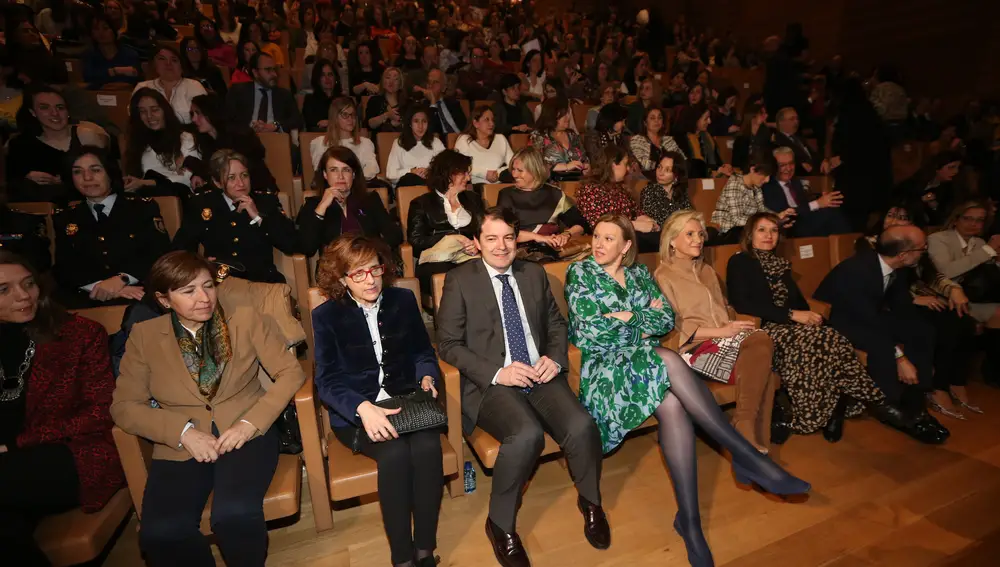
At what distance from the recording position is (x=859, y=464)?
2.23 metres

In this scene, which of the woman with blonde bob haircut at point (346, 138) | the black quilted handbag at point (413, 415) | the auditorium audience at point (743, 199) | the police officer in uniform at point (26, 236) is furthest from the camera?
the woman with blonde bob haircut at point (346, 138)

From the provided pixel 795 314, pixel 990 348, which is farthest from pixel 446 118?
pixel 990 348

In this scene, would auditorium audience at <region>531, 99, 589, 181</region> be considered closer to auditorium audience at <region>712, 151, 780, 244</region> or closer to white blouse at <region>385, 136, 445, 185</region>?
white blouse at <region>385, 136, 445, 185</region>

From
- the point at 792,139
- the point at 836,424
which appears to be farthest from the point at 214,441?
the point at 792,139

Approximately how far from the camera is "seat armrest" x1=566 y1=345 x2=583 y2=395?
1.99 m

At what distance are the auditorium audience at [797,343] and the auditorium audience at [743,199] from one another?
3.04 feet

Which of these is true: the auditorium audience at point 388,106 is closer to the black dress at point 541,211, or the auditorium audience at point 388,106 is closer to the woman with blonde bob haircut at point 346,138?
the woman with blonde bob haircut at point 346,138

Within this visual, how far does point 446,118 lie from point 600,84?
9.13ft

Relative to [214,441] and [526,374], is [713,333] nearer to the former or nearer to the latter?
[526,374]

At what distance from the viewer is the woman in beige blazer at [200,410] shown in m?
1.44

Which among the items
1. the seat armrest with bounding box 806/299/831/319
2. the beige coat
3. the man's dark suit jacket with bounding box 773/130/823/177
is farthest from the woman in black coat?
the man's dark suit jacket with bounding box 773/130/823/177

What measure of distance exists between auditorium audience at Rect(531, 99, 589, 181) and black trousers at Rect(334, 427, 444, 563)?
2568mm

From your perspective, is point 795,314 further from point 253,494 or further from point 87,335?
point 87,335

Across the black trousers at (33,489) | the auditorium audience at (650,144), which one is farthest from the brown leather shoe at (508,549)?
the auditorium audience at (650,144)
